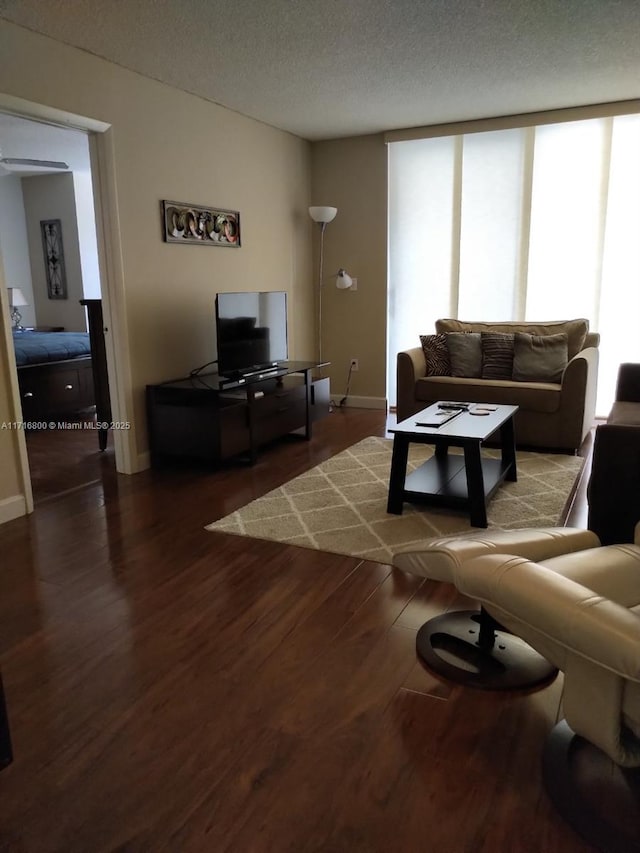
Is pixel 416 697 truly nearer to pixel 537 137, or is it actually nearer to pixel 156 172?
pixel 156 172

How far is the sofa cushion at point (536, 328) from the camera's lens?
480 centimetres

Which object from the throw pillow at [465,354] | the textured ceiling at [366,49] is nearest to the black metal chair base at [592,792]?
the textured ceiling at [366,49]

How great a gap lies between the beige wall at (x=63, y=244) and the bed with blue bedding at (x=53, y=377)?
1855 mm

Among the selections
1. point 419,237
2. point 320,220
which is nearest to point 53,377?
point 320,220

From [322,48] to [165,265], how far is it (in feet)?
5.38

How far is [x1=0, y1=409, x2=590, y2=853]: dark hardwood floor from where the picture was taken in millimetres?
1434

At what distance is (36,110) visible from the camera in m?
3.26

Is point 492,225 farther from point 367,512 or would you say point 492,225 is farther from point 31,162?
point 31,162

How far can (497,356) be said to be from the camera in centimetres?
483

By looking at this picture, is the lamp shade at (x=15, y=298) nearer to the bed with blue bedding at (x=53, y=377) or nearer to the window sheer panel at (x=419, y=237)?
the bed with blue bedding at (x=53, y=377)

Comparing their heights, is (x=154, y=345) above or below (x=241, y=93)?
below

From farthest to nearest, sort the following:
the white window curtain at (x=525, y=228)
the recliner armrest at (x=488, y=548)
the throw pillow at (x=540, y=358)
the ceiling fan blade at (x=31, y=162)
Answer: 1. the ceiling fan blade at (x=31, y=162)
2. the white window curtain at (x=525, y=228)
3. the throw pillow at (x=540, y=358)
4. the recliner armrest at (x=488, y=548)

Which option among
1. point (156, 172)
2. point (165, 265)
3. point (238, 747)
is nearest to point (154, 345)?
point (165, 265)

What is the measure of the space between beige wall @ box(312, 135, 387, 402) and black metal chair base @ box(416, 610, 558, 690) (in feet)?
13.1
